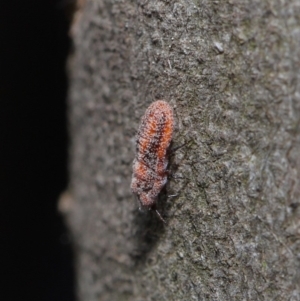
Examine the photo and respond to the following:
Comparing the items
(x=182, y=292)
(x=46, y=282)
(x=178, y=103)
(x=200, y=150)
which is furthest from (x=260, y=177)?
(x=46, y=282)

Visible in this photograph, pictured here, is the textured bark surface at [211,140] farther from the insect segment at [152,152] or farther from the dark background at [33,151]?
the dark background at [33,151]

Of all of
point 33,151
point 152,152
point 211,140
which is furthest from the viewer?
point 33,151

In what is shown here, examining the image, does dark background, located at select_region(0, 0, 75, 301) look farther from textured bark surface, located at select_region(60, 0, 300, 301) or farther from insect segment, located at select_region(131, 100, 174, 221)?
insect segment, located at select_region(131, 100, 174, 221)

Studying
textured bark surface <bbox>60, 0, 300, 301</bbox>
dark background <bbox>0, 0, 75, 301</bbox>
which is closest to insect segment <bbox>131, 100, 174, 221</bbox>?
textured bark surface <bbox>60, 0, 300, 301</bbox>

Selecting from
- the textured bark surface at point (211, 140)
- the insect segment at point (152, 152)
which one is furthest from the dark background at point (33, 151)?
the insect segment at point (152, 152)

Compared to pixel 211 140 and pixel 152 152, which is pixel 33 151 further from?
pixel 211 140

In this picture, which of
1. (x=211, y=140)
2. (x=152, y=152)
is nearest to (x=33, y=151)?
(x=152, y=152)
